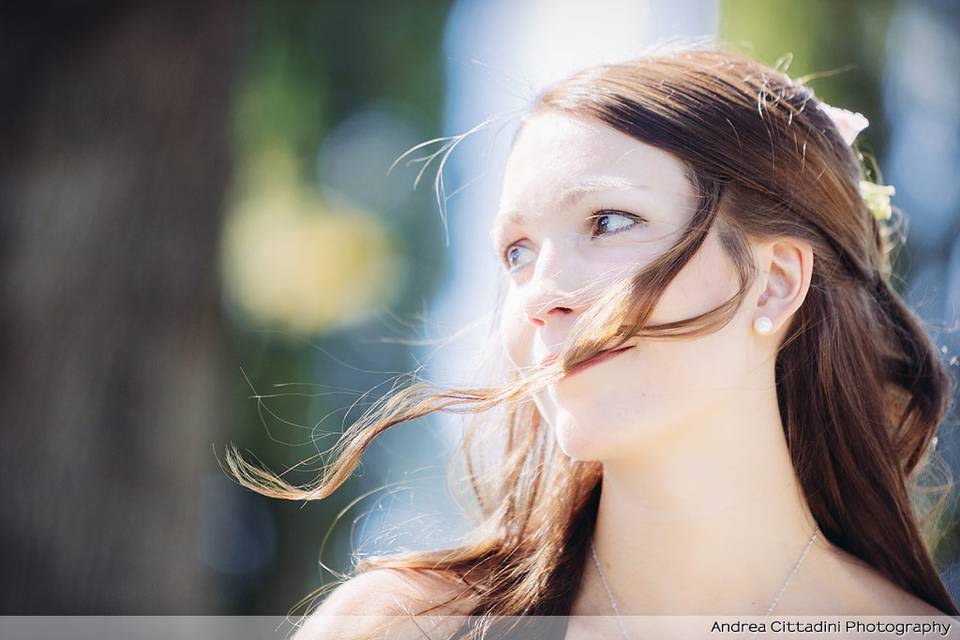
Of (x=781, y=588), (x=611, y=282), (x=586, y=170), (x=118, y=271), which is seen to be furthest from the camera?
(x=118, y=271)

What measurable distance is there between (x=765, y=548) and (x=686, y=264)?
2.10 feet

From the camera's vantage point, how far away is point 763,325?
191 centimetres

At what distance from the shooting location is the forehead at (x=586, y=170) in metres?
1.83

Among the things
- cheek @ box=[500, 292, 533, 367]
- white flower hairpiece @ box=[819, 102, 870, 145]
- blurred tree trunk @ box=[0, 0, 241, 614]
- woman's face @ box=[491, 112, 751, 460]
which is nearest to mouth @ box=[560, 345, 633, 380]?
woman's face @ box=[491, 112, 751, 460]

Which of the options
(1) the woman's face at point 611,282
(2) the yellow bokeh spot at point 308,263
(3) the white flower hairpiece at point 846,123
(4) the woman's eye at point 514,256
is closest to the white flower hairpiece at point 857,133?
(3) the white flower hairpiece at point 846,123

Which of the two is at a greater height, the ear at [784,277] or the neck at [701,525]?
the ear at [784,277]

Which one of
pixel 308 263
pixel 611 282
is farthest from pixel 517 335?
pixel 308 263

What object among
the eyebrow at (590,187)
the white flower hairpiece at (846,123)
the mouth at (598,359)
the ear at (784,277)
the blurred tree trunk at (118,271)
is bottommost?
the blurred tree trunk at (118,271)

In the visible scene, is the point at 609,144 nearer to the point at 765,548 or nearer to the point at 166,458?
the point at 765,548

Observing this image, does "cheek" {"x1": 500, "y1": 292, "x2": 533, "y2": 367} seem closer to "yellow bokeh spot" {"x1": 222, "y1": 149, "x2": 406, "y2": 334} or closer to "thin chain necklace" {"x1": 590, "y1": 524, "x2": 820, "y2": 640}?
"thin chain necklace" {"x1": 590, "y1": 524, "x2": 820, "y2": 640}

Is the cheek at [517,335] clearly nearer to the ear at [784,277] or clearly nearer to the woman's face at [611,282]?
the woman's face at [611,282]

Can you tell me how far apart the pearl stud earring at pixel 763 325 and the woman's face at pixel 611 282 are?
0.02 meters

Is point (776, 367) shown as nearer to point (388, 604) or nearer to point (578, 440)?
point (578, 440)

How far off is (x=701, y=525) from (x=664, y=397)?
327mm
